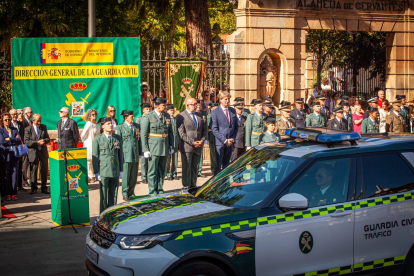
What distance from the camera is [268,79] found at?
721 inches

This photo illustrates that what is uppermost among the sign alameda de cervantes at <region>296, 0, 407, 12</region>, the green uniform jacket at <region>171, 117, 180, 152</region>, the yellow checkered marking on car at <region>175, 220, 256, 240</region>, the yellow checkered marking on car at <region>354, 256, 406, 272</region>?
the sign alameda de cervantes at <region>296, 0, 407, 12</region>

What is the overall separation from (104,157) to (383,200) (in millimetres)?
5625

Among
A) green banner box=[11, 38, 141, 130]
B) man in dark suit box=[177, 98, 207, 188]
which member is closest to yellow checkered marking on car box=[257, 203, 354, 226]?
man in dark suit box=[177, 98, 207, 188]

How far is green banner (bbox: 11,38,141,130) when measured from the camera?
14172 mm

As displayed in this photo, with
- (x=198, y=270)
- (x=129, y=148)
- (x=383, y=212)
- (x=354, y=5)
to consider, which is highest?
(x=354, y=5)

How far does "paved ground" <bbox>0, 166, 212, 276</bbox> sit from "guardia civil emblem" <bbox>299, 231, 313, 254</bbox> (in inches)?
124

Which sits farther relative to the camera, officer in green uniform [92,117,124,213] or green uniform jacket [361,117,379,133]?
green uniform jacket [361,117,379,133]

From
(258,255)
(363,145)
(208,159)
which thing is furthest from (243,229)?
(208,159)

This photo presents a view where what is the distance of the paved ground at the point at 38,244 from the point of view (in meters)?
7.41

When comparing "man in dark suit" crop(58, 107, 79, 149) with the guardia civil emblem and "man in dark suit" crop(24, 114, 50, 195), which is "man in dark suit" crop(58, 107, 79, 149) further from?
the guardia civil emblem

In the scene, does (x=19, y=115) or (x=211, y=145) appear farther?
(x=211, y=145)

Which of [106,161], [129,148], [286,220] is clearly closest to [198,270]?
[286,220]

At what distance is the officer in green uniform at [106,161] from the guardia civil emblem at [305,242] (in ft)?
17.3

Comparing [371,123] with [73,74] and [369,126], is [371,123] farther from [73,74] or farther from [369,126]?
[73,74]
